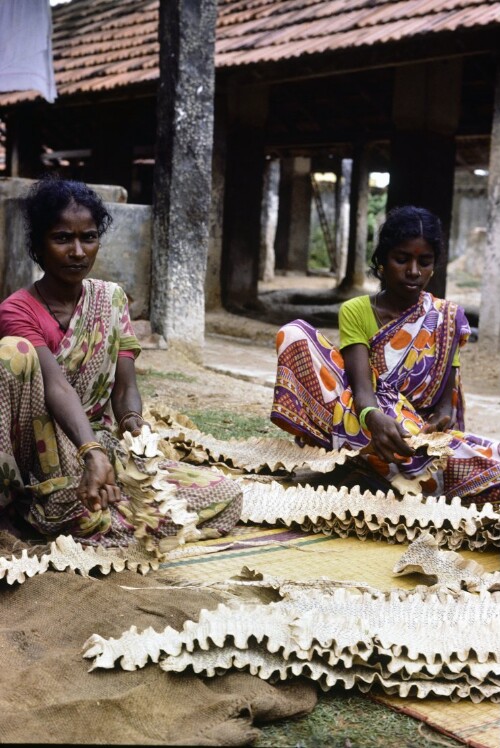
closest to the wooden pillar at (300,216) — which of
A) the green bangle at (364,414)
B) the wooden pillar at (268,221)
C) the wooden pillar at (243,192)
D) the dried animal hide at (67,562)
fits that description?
the wooden pillar at (268,221)

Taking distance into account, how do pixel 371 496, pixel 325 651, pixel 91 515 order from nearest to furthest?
1. pixel 325 651
2. pixel 91 515
3. pixel 371 496

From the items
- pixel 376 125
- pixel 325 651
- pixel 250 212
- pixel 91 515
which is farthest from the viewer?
pixel 376 125

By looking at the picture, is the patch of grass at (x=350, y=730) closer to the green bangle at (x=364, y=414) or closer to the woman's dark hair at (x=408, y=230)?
the green bangle at (x=364, y=414)

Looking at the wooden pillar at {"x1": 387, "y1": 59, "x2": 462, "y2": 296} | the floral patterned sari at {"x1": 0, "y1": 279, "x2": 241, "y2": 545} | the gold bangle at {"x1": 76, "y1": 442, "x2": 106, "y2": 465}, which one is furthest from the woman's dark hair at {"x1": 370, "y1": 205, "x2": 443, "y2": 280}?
the wooden pillar at {"x1": 387, "y1": 59, "x2": 462, "y2": 296}

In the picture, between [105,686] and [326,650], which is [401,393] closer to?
[326,650]

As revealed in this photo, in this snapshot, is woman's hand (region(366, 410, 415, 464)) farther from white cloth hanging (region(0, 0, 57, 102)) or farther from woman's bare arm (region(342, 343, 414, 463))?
white cloth hanging (region(0, 0, 57, 102))

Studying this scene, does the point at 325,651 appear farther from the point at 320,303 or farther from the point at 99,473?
the point at 320,303

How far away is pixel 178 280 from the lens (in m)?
7.11

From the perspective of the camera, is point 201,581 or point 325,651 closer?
point 325,651

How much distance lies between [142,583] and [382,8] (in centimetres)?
749

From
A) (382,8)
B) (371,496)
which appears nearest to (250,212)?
(382,8)

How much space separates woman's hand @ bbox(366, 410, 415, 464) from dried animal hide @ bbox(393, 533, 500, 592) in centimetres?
55

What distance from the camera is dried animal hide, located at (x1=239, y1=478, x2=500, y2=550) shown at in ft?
10.1

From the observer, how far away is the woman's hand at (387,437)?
3285mm
